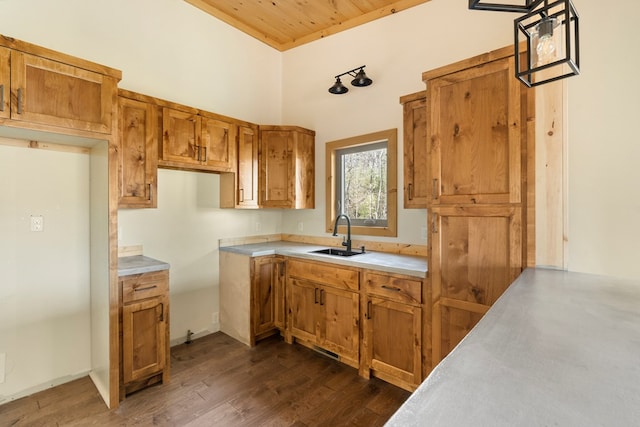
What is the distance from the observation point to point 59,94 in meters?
1.87

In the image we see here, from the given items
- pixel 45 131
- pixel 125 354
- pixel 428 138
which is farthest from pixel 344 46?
pixel 125 354

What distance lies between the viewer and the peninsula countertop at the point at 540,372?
0.47 metres

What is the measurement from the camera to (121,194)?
236 centimetres

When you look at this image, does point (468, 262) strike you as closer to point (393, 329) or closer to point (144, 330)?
point (393, 329)

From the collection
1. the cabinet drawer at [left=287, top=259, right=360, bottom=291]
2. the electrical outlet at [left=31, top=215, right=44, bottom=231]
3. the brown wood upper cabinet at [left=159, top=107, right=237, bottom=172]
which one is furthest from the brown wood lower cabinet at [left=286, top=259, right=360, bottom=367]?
the electrical outlet at [left=31, top=215, right=44, bottom=231]

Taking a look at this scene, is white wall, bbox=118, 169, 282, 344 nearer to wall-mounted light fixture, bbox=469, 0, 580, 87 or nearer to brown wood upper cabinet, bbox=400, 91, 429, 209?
brown wood upper cabinet, bbox=400, 91, 429, 209

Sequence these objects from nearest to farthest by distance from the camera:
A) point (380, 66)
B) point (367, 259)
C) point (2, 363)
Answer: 1. point (2, 363)
2. point (367, 259)
3. point (380, 66)

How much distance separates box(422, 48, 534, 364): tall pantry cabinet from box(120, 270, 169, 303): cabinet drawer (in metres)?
2.05

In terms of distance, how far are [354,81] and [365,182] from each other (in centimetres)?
104

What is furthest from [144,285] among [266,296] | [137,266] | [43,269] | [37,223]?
[266,296]

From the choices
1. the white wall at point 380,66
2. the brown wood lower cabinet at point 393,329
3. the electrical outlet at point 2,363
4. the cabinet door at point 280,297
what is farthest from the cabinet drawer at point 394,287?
the electrical outlet at point 2,363

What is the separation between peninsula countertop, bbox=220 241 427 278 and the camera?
86.9 inches

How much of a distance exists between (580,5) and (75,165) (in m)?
3.68

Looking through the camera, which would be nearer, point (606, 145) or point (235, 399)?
point (606, 145)
